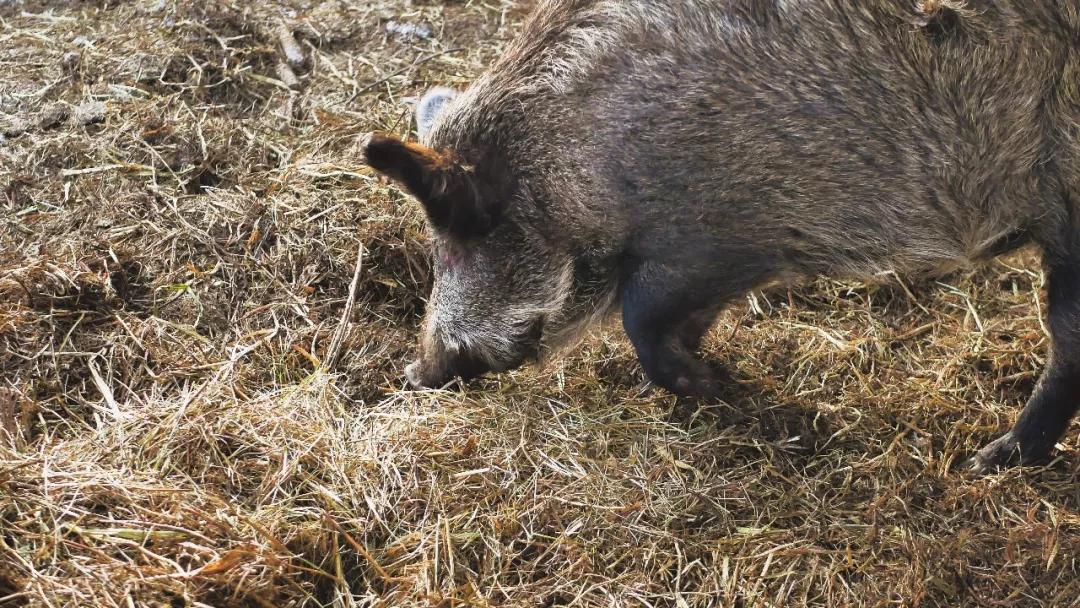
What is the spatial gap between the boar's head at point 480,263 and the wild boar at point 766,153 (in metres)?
0.01

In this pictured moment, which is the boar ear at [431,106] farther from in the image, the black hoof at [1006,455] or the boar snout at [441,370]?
the black hoof at [1006,455]

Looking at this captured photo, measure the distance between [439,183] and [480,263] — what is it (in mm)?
511

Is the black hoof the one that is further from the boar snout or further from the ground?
the boar snout

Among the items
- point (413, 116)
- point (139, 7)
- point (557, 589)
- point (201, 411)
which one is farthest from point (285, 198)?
point (557, 589)

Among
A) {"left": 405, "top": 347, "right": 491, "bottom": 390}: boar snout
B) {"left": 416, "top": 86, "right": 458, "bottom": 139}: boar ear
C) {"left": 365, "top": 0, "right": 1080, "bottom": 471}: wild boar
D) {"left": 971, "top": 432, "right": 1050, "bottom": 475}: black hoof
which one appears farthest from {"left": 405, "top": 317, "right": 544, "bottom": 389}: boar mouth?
{"left": 971, "top": 432, "right": 1050, "bottom": 475}: black hoof

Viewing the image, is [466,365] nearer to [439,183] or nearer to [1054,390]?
[439,183]

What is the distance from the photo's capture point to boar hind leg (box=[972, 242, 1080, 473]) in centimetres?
386

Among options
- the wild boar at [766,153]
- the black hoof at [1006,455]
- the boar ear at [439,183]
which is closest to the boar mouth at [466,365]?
the wild boar at [766,153]

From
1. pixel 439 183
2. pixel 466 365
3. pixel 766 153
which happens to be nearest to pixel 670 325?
pixel 766 153

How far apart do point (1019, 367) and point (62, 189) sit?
4.54 m

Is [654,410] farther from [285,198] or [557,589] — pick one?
[285,198]

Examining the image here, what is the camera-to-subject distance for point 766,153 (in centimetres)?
377

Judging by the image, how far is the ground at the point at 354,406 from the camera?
3.51m

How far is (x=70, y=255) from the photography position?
15.8ft
